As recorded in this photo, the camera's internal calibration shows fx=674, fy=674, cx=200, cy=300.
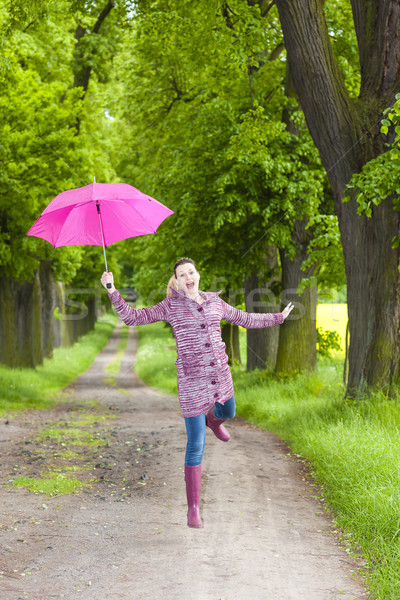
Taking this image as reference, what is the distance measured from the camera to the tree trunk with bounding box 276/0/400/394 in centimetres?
958

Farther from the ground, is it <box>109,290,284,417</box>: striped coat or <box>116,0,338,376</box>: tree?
<box>116,0,338,376</box>: tree

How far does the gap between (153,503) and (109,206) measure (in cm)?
299

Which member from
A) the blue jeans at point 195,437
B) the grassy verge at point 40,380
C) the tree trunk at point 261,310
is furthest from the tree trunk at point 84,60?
the blue jeans at point 195,437

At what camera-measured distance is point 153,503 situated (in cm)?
679

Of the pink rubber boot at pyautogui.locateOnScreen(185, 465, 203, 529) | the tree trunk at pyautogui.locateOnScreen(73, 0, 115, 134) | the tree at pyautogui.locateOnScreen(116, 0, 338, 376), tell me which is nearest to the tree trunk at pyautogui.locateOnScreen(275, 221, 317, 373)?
the tree at pyautogui.locateOnScreen(116, 0, 338, 376)

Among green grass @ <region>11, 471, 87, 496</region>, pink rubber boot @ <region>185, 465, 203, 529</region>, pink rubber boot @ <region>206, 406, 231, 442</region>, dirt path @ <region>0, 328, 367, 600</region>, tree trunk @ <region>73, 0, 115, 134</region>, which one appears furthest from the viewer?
tree trunk @ <region>73, 0, 115, 134</region>

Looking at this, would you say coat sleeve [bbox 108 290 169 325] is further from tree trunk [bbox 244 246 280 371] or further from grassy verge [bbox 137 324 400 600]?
tree trunk [bbox 244 246 280 371]

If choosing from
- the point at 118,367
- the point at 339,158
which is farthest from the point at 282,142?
the point at 118,367

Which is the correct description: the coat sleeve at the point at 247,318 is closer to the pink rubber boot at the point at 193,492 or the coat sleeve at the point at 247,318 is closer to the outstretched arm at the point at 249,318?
the outstretched arm at the point at 249,318

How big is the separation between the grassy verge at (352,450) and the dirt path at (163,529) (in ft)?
0.72

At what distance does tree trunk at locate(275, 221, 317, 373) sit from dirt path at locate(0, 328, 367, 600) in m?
5.43

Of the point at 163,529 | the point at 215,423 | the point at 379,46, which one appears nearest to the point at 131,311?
the point at 215,423

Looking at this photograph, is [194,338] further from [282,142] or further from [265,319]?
[282,142]

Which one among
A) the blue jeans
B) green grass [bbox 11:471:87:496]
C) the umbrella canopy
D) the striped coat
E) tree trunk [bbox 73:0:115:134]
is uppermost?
tree trunk [bbox 73:0:115:134]
